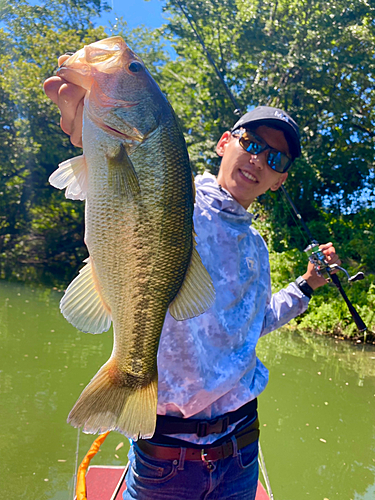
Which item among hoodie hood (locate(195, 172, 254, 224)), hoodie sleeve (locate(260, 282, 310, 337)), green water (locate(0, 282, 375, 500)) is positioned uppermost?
hoodie hood (locate(195, 172, 254, 224))

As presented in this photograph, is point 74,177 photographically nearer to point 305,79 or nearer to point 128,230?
point 128,230

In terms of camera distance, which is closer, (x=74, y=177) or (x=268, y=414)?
(x=74, y=177)

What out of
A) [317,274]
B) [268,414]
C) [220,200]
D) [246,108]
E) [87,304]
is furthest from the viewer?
[246,108]

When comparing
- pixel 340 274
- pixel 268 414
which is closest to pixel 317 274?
pixel 268 414

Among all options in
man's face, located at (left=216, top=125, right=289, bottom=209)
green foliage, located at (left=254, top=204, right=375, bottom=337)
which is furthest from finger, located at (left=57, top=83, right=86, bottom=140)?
green foliage, located at (left=254, top=204, right=375, bottom=337)

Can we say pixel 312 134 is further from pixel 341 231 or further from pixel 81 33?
pixel 81 33

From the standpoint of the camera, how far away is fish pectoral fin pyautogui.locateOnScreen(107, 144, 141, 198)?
3.43 feet

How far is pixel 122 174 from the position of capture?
1045 millimetres

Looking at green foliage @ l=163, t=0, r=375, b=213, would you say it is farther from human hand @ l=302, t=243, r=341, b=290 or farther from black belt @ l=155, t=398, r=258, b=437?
black belt @ l=155, t=398, r=258, b=437

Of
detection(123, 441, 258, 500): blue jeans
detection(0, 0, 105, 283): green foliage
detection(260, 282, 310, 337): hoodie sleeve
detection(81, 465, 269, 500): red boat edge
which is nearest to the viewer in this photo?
detection(123, 441, 258, 500): blue jeans

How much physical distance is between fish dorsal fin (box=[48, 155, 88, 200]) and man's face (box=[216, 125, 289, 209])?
0.79 meters

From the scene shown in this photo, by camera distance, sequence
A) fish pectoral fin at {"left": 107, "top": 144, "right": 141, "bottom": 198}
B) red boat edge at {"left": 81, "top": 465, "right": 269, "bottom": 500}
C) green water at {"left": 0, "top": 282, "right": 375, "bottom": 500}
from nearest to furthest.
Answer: fish pectoral fin at {"left": 107, "top": 144, "right": 141, "bottom": 198} < red boat edge at {"left": 81, "top": 465, "right": 269, "bottom": 500} < green water at {"left": 0, "top": 282, "right": 375, "bottom": 500}

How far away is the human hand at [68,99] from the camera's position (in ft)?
3.99

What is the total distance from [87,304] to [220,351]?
562 millimetres
